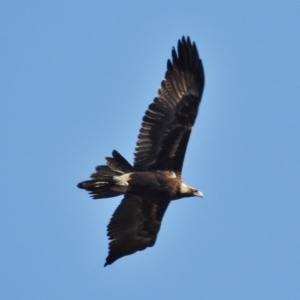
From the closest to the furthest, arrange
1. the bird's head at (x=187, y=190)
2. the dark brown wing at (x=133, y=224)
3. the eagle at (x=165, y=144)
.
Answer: the eagle at (x=165, y=144) → the bird's head at (x=187, y=190) → the dark brown wing at (x=133, y=224)

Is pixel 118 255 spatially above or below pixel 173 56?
below

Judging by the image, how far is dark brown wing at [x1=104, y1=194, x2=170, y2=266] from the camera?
37.5 m

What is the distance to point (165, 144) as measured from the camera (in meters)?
37.2

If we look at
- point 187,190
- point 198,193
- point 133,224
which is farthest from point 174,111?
point 133,224

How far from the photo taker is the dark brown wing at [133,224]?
123ft

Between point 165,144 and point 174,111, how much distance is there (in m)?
0.60

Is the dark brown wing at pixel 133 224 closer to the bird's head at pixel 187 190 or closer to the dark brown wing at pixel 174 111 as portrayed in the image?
the bird's head at pixel 187 190

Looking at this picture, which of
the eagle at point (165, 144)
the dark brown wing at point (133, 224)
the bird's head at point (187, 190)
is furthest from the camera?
the dark brown wing at point (133, 224)

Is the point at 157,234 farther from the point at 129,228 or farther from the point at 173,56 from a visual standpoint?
the point at 173,56

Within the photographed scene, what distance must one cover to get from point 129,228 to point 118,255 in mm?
524

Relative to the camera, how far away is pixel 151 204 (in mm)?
37531

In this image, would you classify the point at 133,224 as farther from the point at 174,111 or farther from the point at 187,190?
the point at 174,111

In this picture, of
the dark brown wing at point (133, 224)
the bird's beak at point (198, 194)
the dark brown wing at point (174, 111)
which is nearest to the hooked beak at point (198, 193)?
the bird's beak at point (198, 194)

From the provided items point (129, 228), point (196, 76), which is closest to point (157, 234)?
point (129, 228)
